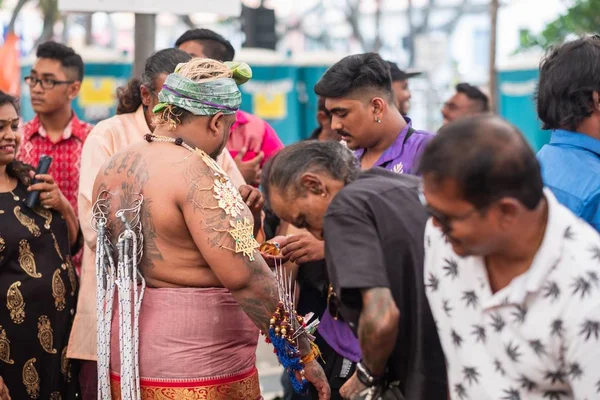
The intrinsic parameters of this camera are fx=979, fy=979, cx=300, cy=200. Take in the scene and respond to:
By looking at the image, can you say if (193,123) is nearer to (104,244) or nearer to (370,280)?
(104,244)

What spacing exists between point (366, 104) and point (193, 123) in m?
1.01

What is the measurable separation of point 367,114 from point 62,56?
106 inches

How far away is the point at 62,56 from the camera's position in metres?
6.30

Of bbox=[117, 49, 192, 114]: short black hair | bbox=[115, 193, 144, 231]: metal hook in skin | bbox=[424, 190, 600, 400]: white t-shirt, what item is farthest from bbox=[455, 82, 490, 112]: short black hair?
bbox=[424, 190, 600, 400]: white t-shirt

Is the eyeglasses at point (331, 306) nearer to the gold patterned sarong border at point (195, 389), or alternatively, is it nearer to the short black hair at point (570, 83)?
the gold patterned sarong border at point (195, 389)

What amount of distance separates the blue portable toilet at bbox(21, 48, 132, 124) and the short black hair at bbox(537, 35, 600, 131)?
13754 millimetres

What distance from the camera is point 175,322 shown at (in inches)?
144

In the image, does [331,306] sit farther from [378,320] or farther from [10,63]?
[10,63]

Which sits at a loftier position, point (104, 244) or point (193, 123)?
point (193, 123)

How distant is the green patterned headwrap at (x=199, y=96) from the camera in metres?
3.60

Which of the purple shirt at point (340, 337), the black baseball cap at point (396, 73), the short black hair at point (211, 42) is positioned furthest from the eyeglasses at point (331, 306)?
the black baseball cap at point (396, 73)

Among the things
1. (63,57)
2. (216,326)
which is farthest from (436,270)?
(63,57)

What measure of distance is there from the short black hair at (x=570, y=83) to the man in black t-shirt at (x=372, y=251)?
2.62ft

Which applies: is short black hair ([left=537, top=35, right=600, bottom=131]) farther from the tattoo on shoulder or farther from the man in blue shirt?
the tattoo on shoulder
